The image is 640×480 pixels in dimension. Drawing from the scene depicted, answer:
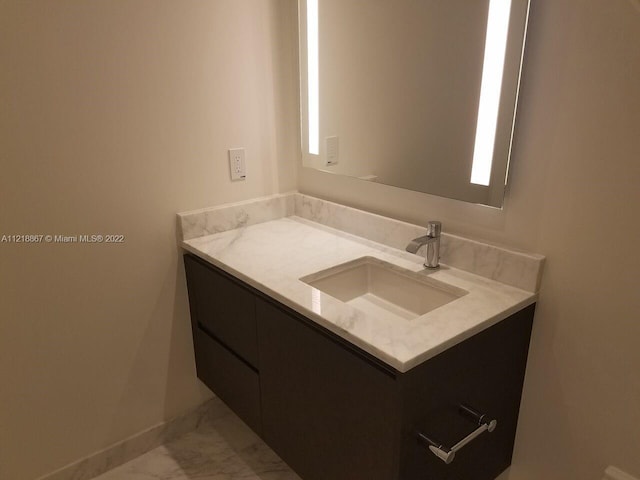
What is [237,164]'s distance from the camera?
1.76 meters

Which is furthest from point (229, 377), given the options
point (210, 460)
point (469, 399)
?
point (469, 399)

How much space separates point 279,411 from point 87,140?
1.03 meters

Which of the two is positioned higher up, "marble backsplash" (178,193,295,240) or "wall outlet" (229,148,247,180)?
"wall outlet" (229,148,247,180)

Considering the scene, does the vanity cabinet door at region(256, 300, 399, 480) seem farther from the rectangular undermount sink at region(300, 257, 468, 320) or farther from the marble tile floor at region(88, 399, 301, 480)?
the marble tile floor at region(88, 399, 301, 480)

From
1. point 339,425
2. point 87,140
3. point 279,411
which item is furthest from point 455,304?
point 87,140

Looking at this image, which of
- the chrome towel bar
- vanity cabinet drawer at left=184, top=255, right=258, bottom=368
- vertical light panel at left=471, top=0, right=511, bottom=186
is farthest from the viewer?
vanity cabinet drawer at left=184, top=255, right=258, bottom=368

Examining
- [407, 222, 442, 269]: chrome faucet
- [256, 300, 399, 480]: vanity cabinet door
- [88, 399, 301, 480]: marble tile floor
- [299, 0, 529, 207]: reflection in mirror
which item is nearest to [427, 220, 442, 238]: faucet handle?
[407, 222, 442, 269]: chrome faucet

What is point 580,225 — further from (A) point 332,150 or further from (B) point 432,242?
(A) point 332,150

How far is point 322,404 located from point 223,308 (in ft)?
1.70

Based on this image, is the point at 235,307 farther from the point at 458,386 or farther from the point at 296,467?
the point at 458,386

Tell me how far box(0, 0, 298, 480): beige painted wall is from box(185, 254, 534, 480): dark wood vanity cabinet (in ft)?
1.01

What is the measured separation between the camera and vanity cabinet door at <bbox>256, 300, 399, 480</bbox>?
3.44 ft

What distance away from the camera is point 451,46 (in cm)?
130

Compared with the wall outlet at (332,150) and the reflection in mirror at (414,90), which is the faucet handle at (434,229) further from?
the wall outlet at (332,150)
